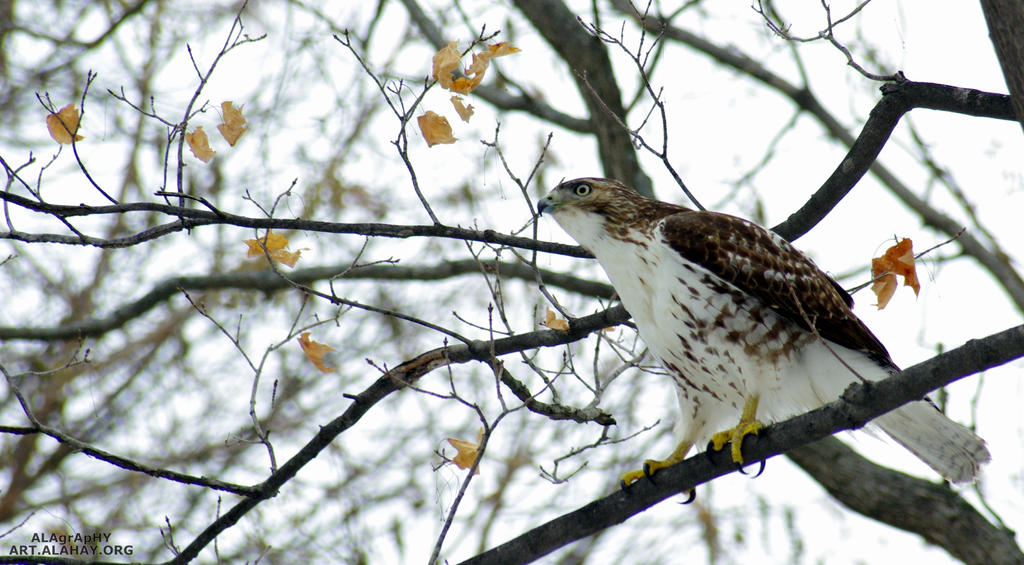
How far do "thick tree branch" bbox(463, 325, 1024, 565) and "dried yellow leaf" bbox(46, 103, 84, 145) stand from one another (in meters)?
2.36

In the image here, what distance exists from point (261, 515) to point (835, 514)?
224 inches

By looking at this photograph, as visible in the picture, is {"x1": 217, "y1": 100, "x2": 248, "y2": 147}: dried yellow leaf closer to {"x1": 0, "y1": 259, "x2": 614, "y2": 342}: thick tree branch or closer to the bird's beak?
the bird's beak

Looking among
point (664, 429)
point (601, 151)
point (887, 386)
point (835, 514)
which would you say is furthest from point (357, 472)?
point (887, 386)

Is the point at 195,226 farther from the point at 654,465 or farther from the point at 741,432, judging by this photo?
the point at 741,432

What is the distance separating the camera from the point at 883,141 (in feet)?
14.9

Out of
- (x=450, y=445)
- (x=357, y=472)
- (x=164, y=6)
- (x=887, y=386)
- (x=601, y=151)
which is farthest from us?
(x=164, y=6)

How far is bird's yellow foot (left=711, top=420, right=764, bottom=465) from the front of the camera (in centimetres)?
405

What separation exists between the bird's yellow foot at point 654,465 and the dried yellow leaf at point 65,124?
2743 mm

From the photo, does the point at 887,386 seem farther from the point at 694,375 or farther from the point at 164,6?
the point at 164,6

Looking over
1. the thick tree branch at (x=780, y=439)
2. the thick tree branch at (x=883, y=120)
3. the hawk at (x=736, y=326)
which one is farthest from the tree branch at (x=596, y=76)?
the thick tree branch at (x=780, y=439)

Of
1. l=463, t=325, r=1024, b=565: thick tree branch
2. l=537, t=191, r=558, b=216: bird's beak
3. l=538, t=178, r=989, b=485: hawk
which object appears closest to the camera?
l=463, t=325, r=1024, b=565: thick tree branch

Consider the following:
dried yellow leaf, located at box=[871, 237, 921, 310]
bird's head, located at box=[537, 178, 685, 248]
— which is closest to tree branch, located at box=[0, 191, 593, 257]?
bird's head, located at box=[537, 178, 685, 248]

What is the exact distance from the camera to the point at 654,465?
449 centimetres

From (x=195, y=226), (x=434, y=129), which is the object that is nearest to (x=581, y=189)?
(x=434, y=129)
